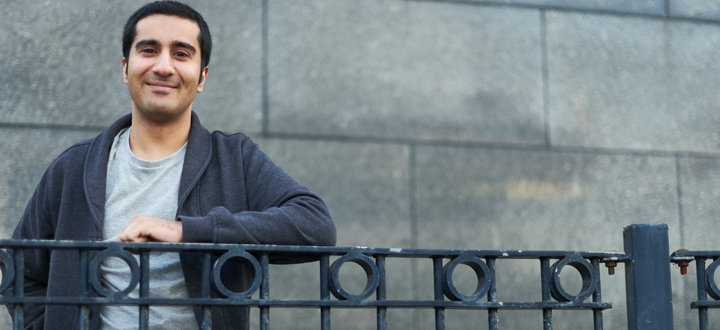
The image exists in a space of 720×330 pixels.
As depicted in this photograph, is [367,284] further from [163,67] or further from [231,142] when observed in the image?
[163,67]

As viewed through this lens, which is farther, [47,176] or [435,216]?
[435,216]

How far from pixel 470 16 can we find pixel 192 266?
3.24 metres

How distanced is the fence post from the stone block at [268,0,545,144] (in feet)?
8.28

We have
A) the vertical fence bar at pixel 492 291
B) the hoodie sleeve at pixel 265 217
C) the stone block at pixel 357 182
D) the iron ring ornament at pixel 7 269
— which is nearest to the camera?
the iron ring ornament at pixel 7 269

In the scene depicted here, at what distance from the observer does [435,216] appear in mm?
4980

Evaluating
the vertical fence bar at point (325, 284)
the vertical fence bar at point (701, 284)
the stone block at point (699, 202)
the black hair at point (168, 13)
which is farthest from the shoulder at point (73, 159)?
the stone block at point (699, 202)

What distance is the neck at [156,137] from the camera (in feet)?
9.20

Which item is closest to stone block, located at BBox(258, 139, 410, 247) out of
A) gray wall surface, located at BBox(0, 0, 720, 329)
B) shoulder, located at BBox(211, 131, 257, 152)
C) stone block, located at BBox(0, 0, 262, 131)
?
gray wall surface, located at BBox(0, 0, 720, 329)

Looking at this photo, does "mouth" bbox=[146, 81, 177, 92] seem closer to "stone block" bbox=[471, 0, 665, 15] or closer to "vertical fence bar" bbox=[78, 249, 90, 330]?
"vertical fence bar" bbox=[78, 249, 90, 330]

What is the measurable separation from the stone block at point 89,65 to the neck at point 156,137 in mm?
1888

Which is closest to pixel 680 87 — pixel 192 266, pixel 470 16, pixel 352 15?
pixel 470 16

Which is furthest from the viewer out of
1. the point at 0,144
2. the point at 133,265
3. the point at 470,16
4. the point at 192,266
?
the point at 470,16

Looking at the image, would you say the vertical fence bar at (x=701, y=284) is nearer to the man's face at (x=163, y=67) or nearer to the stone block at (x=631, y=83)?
the man's face at (x=163, y=67)

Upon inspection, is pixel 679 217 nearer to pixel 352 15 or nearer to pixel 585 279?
pixel 352 15
